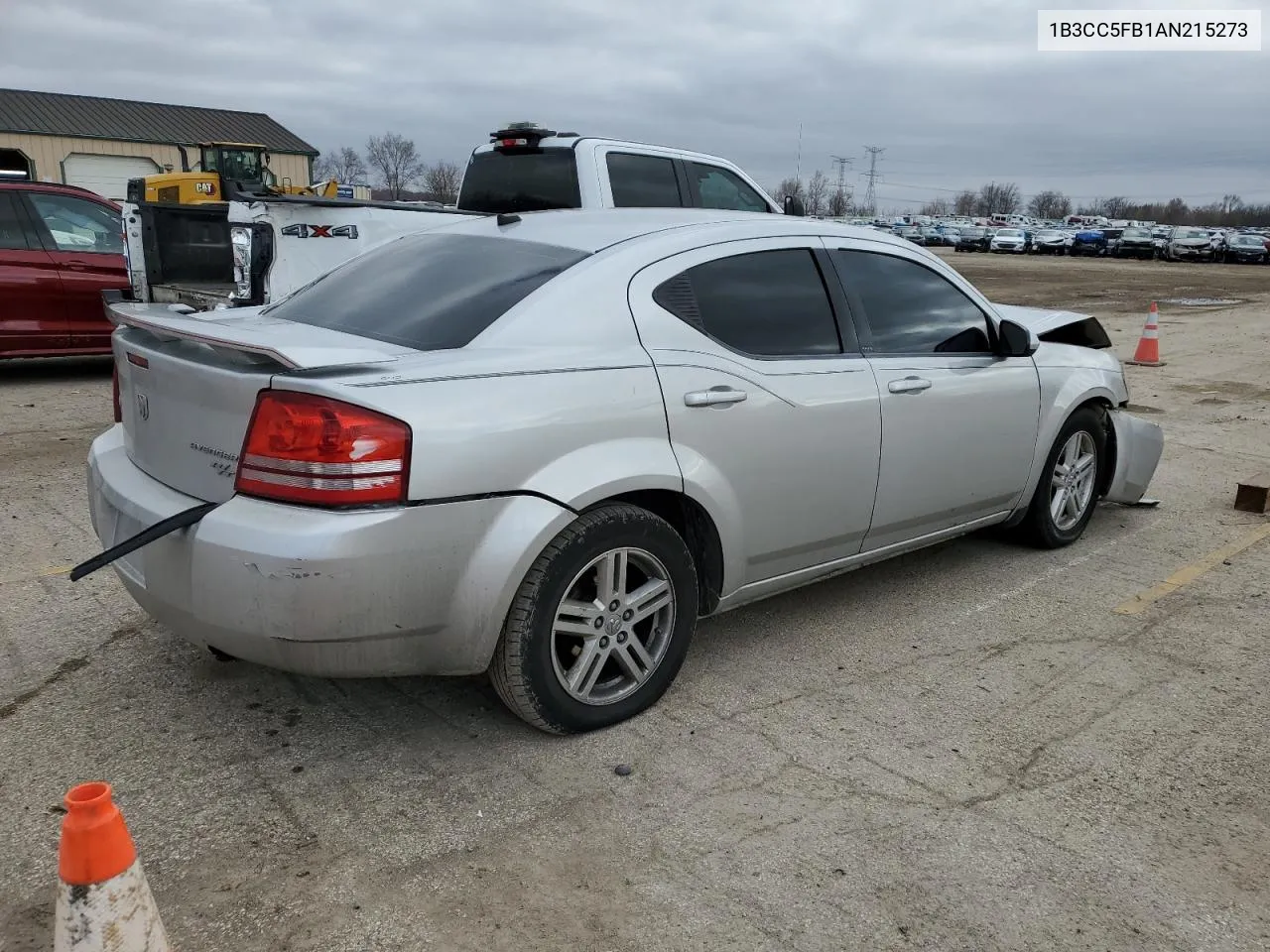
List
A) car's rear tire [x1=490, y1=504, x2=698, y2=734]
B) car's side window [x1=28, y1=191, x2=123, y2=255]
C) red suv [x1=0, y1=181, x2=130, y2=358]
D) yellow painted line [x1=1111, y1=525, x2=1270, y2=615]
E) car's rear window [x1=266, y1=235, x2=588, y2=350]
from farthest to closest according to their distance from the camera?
car's side window [x1=28, y1=191, x2=123, y2=255] < red suv [x1=0, y1=181, x2=130, y2=358] < yellow painted line [x1=1111, y1=525, x2=1270, y2=615] < car's rear window [x1=266, y1=235, x2=588, y2=350] < car's rear tire [x1=490, y1=504, x2=698, y2=734]

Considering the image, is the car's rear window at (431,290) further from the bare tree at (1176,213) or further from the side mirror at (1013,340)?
the bare tree at (1176,213)

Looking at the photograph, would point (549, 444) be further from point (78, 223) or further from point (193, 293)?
point (78, 223)

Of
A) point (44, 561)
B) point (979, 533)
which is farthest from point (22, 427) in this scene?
point (979, 533)

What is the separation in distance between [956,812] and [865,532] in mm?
1353

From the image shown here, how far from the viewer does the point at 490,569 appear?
2895mm

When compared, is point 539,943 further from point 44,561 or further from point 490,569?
point 44,561

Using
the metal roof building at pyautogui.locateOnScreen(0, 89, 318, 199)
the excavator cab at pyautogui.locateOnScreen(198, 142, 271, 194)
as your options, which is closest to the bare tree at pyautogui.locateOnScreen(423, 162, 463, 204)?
the metal roof building at pyautogui.locateOnScreen(0, 89, 318, 199)

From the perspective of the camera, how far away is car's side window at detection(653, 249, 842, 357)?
141 inches

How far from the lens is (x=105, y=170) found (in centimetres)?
Answer: 4947

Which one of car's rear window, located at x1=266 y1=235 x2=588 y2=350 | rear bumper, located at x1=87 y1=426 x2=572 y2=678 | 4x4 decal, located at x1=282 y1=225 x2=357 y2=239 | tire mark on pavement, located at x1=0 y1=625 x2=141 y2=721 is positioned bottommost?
tire mark on pavement, located at x1=0 y1=625 x2=141 y2=721

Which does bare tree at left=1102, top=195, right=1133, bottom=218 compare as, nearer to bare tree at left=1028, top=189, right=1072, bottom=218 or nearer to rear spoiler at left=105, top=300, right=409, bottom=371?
bare tree at left=1028, top=189, right=1072, bottom=218

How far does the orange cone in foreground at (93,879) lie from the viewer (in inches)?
74.0

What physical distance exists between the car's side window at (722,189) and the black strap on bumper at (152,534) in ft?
20.1

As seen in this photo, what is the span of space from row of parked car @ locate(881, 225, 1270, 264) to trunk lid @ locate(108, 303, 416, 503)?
38629 millimetres
